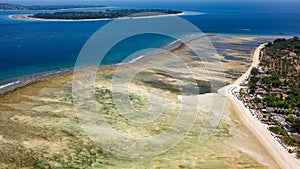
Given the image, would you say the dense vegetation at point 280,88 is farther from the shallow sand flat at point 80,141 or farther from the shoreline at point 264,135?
the shallow sand flat at point 80,141

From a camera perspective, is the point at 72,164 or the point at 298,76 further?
the point at 298,76

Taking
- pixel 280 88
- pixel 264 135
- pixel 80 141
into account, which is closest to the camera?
pixel 80 141

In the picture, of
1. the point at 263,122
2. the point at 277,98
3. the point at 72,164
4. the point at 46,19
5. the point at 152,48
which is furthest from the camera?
the point at 46,19

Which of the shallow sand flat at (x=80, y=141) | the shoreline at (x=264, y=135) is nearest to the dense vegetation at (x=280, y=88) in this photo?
the shoreline at (x=264, y=135)

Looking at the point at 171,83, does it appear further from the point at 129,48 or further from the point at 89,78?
the point at 129,48

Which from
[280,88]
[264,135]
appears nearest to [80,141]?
[264,135]

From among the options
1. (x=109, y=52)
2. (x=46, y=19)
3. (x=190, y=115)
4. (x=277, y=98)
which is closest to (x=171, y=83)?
(x=190, y=115)

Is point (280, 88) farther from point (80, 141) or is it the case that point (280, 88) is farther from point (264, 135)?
point (80, 141)

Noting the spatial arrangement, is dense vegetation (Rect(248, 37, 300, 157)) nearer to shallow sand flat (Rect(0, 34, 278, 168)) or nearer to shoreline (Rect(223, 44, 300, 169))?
shoreline (Rect(223, 44, 300, 169))
